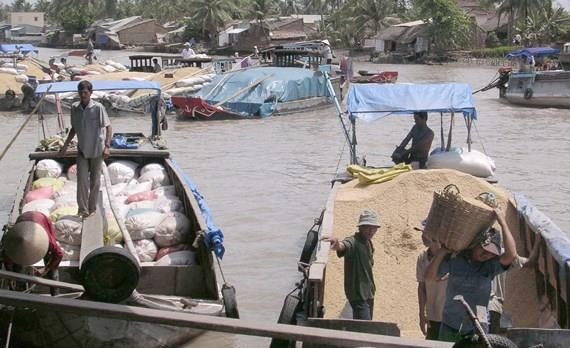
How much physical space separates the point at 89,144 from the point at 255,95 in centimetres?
1643

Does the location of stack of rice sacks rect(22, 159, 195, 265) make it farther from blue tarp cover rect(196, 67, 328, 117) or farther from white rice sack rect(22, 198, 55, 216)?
blue tarp cover rect(196, 67, 328, 117)

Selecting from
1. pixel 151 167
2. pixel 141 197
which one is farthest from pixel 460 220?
pixel 151 167

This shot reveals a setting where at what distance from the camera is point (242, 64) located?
2934 centimetres

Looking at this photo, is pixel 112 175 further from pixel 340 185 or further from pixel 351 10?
pixel 351 10

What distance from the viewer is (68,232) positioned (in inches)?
297

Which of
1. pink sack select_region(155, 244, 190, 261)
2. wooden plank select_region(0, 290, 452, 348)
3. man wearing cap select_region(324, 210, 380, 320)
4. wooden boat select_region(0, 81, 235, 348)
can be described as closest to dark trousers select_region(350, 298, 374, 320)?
man wearing cap select_region(324, 210, 380, 320)

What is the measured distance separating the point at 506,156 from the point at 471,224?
13378 mm

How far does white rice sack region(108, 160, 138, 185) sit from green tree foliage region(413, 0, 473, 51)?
43474 millimetres

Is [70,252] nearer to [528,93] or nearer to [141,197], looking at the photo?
[141,197]

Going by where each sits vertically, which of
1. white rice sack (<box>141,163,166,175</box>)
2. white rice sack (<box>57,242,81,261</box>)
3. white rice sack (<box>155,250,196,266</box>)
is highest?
white rice sack (<box>141,163,166,175</box>)

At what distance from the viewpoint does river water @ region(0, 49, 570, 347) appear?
32.7ft

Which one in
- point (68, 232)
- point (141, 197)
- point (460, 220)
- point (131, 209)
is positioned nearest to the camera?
point (460, 220)

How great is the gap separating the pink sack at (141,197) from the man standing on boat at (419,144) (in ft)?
9.87

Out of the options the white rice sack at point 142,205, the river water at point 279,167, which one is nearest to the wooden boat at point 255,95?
the river water at point 279,167
